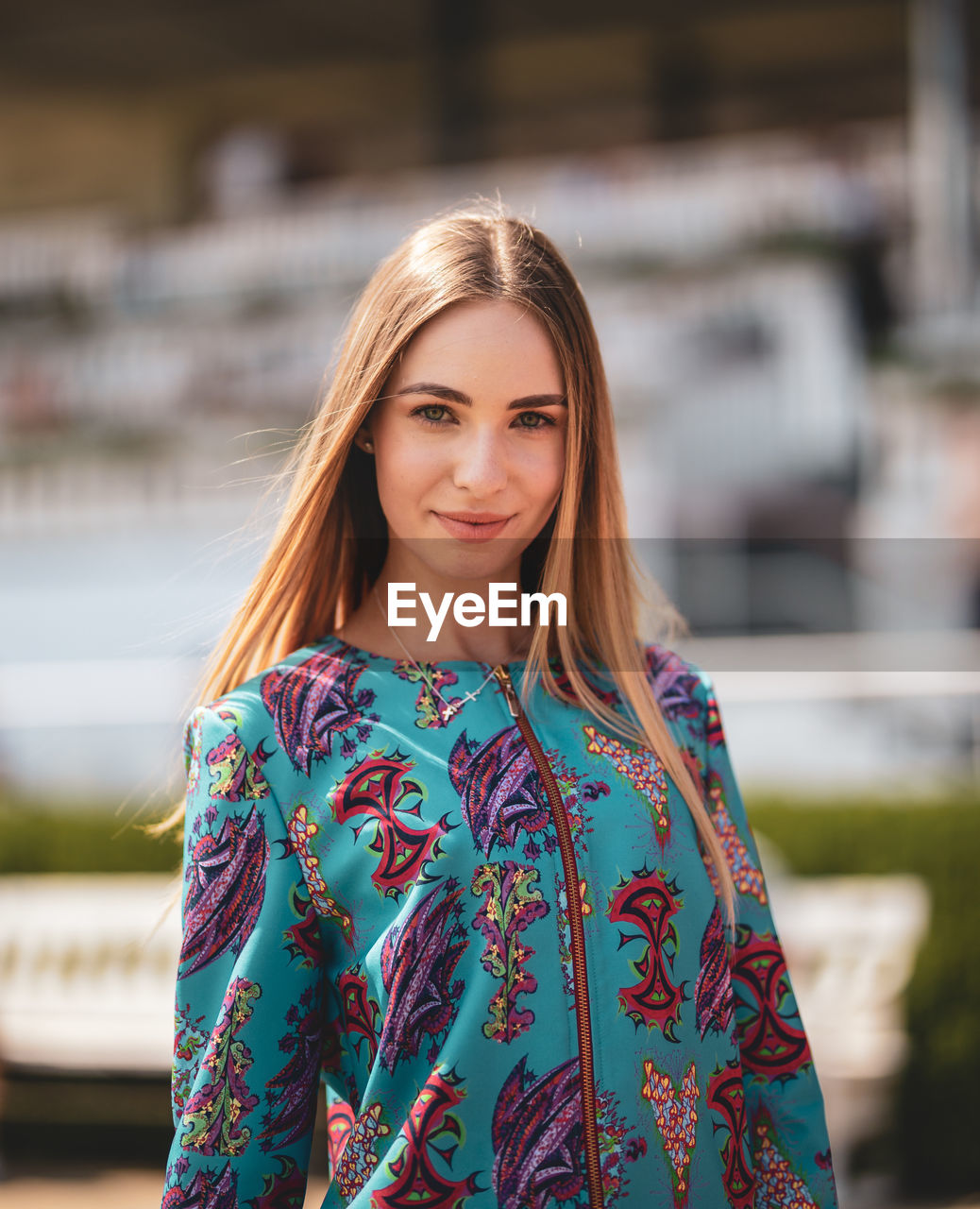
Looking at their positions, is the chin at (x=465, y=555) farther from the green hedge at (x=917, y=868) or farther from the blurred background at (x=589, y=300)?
the blurred background at (x=589, y=300)

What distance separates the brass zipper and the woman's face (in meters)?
0.19

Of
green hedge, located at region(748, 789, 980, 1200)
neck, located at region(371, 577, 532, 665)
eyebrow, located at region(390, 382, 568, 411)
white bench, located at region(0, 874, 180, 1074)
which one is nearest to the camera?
eyebrow, located at region(390, 382, 568, 411)

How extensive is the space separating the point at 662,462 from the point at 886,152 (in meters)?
2.25

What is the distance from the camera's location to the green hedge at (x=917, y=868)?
363cm

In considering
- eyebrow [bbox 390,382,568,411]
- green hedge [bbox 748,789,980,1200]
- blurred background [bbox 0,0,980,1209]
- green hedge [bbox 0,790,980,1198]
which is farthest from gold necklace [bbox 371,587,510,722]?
blurred background [bbox 0,0,980,1209]

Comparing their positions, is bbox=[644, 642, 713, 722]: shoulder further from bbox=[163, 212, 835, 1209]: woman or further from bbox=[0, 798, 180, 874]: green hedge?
bbox=[0, 798, 180, 874]: green hedge

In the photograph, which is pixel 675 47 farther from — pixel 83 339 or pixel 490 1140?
pixel 490 1140

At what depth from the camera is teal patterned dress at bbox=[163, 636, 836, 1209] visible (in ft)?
3.65

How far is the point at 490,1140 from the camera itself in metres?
1.11

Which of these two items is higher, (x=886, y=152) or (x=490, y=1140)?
(x=886, y=152)

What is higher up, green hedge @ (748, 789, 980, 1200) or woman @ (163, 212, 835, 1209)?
woman @ (163, 212, 835, 1209)

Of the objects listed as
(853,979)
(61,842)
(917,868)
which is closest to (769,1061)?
(853,979)

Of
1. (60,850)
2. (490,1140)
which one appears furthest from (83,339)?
(490,1140)

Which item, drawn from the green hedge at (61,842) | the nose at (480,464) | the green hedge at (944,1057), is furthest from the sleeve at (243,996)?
the green hedge at (61,842)
